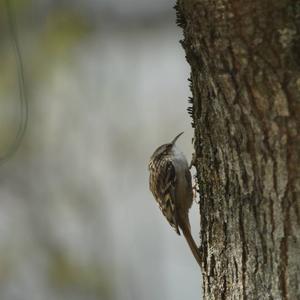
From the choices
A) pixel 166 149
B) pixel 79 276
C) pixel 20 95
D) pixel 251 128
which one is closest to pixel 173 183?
pixel 166 149

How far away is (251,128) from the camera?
2738 mm

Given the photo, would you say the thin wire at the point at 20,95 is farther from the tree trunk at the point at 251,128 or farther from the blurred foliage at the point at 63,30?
the tree trunk at the point at 251,128

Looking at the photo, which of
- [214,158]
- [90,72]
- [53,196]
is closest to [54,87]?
[90,72]

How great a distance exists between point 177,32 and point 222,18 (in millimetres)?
3132

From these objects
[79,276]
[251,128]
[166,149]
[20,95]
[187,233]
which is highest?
[20,95]

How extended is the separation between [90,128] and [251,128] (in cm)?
304

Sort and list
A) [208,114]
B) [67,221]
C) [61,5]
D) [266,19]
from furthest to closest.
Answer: [67,221], [61,5], [208,114], [266,19]

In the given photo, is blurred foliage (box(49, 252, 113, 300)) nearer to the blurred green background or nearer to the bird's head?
the blurred green background

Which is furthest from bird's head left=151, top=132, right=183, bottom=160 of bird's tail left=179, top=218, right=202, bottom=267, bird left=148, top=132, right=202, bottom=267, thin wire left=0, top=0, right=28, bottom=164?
thin wire left=0, top=0, right=28, bottom=164

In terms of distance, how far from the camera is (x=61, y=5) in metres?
5.56

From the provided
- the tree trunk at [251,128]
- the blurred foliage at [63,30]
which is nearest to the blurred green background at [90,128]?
the blurred foliage at [63,30]

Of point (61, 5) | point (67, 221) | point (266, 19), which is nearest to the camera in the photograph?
point (266, 19)

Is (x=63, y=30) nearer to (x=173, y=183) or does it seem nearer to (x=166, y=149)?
(x=166, y=149)

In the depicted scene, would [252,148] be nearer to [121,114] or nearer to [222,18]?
[222,18]
